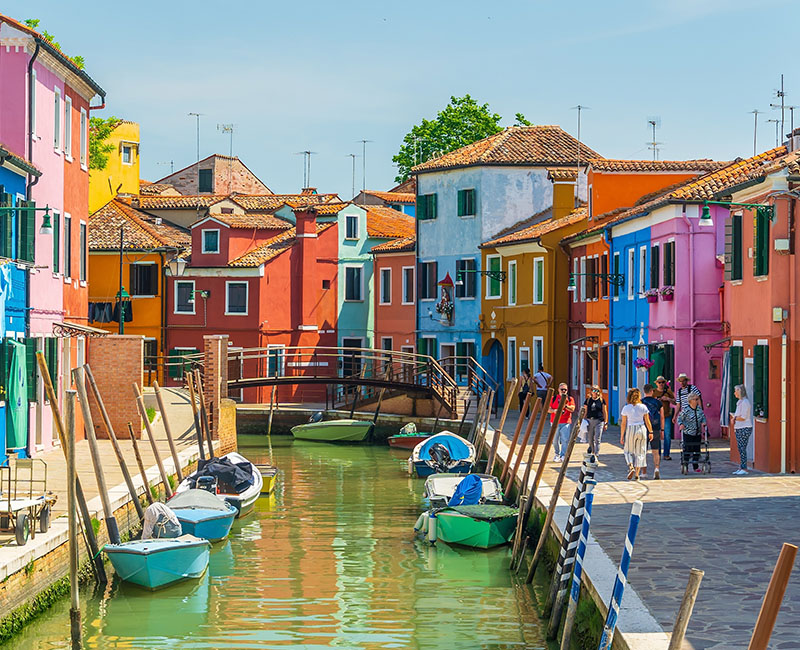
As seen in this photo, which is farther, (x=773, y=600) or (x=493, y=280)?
(x=493, y=280)

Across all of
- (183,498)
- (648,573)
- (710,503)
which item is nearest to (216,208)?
(183,498)

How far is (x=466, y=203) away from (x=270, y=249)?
8.46 m

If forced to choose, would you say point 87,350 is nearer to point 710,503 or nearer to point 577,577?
point 710,503

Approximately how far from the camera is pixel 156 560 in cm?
1703

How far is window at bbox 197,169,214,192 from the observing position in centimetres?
6494

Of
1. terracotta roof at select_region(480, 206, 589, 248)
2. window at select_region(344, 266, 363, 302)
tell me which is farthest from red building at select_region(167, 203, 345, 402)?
terracotta roof at select_region(480, 206, 589, 248)

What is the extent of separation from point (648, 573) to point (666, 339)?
58.8 ft

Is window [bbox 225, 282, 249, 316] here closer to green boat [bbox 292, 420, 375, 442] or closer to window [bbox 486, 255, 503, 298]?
window [bbox 486, 255, 503, 298]

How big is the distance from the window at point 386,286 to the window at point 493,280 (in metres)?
5.97

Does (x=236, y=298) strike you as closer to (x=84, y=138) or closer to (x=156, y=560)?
(x=84, y=138)

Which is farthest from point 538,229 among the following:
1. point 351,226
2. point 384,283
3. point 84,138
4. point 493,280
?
point 84,138

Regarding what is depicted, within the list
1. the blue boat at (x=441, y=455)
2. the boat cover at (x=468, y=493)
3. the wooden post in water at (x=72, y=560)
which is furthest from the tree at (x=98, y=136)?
the wooden post in water at (x=72, y=560)

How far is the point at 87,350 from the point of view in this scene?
102 feet

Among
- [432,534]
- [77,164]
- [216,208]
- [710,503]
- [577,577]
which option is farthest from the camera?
[216,208]
